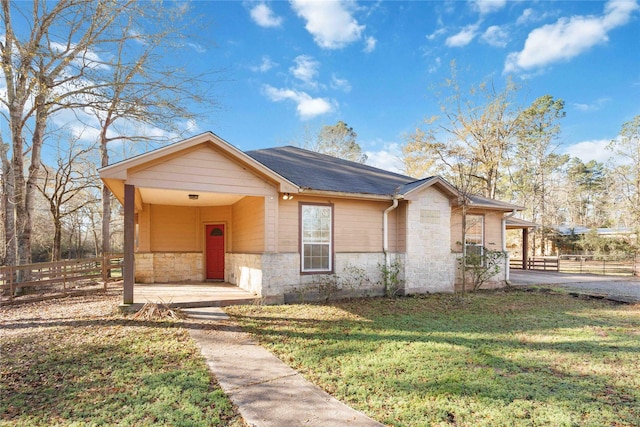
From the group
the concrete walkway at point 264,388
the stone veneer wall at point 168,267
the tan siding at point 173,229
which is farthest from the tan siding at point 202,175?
the stone veneer wall at point 168,267

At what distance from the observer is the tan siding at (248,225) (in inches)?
341

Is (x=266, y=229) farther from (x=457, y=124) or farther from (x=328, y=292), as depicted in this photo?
(x=457, y=124)

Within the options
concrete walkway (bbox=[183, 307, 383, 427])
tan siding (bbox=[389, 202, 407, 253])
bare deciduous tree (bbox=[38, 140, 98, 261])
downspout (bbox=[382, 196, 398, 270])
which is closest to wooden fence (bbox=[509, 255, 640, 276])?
tan siding (bbox=[389, 202, 407, 253])

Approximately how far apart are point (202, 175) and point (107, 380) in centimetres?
474

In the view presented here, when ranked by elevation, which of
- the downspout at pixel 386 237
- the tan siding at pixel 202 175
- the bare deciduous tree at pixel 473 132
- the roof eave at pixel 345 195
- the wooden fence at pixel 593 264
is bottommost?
the wooden fence at pixel 593 264

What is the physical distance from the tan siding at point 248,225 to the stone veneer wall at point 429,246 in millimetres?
4387

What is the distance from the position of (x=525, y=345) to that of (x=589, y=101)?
83.6 ft

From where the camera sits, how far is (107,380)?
3.89m

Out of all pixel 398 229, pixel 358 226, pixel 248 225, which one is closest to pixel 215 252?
pixel 248 225

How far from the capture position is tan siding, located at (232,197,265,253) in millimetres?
8656

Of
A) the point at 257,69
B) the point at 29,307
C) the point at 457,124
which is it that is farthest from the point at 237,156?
the point at 457,124

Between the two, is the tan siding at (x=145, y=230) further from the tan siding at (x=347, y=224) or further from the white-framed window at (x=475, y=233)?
the white-framed window at (x=475, y=233)

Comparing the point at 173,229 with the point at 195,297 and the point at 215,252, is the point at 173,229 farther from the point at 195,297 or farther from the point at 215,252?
the point at 195,297

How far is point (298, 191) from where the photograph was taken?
325 inches
